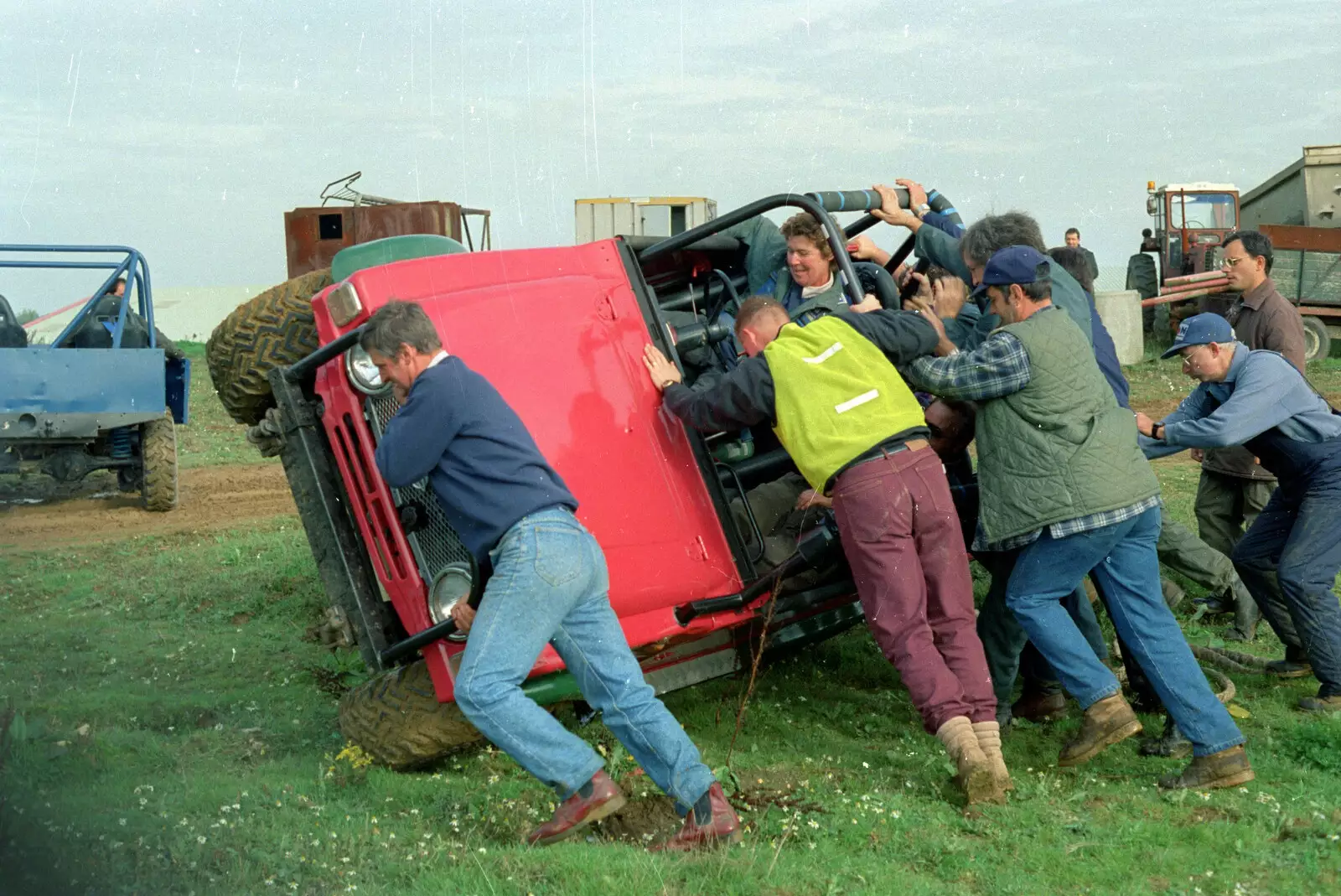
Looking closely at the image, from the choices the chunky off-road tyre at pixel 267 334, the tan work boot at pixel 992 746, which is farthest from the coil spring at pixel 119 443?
the tan work boot at pixel 992 746

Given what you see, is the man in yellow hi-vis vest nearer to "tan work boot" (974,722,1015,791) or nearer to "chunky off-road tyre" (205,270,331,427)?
"tan work boot" (974,722,1015,791)

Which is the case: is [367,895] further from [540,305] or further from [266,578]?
[266,578]

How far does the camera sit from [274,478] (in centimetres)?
1292

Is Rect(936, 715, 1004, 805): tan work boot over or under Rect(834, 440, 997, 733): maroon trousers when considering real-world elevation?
under

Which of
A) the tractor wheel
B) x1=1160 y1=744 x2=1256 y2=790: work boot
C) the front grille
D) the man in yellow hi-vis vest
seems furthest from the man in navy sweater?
the tractor wheel

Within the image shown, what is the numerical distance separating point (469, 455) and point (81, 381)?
8.18 metres

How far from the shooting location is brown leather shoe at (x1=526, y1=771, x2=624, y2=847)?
3.80 m

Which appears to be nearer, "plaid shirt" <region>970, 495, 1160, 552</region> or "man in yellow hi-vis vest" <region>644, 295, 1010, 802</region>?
"man in yellow hi-vis vest" <region>644, 295, 1010, 802</region>

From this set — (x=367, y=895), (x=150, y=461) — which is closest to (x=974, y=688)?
(x=367, y=895)

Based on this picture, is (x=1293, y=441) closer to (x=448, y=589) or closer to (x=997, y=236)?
(x=997, y=236)

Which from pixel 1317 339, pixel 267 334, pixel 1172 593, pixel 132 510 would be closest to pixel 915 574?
pixel 1172 593

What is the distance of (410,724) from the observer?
455 cm

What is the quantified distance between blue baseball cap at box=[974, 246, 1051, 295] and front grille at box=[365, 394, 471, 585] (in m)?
2.04

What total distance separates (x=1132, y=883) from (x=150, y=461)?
9.44 metres
